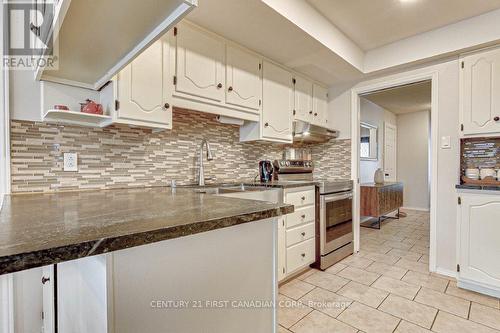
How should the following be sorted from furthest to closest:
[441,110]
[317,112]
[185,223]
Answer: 1. [317,112]
2. [441,110]
3. [185,223]

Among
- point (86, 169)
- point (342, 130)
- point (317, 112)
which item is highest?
point (317, 112)

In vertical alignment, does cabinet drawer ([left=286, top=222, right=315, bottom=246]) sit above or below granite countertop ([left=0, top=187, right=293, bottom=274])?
below

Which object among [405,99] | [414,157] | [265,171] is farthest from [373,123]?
[265,171]

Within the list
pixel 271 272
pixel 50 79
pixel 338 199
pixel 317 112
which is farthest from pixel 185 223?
pixel 317 112

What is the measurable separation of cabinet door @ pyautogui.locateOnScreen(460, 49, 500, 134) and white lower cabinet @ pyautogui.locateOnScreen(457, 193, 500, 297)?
64 cm

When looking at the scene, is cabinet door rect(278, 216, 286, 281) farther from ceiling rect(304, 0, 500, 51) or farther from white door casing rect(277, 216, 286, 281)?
ceiling rect(304, 0, 500, 51)

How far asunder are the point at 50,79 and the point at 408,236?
4.53 meters

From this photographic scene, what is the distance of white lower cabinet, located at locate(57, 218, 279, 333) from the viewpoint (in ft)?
1.96

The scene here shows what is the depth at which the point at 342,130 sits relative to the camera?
3277 mm

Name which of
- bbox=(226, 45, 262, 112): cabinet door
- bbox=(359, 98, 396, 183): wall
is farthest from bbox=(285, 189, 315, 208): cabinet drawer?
bbox=(359, 98, 396, 183): wall

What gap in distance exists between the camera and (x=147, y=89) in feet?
5.46

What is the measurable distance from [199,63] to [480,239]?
271 centimetres

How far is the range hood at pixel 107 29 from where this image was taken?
796 millimetres

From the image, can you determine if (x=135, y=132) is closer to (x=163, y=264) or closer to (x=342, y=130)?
(x=163, y=264)
